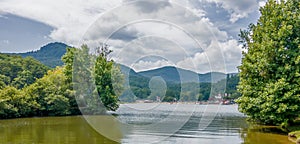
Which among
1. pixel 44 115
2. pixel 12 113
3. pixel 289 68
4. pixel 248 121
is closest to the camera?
pixel 289 68

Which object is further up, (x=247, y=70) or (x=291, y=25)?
(x=291, y=25)

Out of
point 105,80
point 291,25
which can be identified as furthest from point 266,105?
point 105,80

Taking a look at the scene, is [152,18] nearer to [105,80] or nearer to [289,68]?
[289,68]

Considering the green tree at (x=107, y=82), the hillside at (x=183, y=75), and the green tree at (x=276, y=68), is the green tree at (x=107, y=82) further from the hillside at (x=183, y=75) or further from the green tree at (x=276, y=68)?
the green tree at (x=276, y=68)

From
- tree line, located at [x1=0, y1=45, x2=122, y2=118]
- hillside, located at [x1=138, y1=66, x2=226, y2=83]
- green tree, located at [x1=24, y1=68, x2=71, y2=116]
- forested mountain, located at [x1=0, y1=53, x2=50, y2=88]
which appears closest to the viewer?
hillside, located at [x1=138, y1=66, x2=226, y2=83]

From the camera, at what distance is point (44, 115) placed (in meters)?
37.7

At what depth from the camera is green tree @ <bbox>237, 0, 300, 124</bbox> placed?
18.5m

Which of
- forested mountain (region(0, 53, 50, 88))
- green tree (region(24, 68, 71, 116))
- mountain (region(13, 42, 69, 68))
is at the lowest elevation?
green tree (region(24, 68, 71, 116))

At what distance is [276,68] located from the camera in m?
19.6

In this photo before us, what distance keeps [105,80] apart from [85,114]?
17.9 feet

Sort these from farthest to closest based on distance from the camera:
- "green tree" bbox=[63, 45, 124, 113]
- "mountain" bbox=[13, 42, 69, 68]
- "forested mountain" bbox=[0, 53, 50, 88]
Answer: "mountain" bbox=[13, 42, 69, 68]
"forested mountain" bbox=[0, 53, 50, 88]
"green tree" bbox=[63, 45, 124, 113]

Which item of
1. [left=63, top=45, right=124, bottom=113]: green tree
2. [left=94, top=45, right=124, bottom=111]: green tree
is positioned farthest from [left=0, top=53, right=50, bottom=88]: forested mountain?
[left=94, top=45, right=124, bottom=111]: green tree

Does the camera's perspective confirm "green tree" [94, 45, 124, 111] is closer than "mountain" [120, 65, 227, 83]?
No

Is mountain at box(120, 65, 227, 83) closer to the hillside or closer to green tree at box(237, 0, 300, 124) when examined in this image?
the hillside
